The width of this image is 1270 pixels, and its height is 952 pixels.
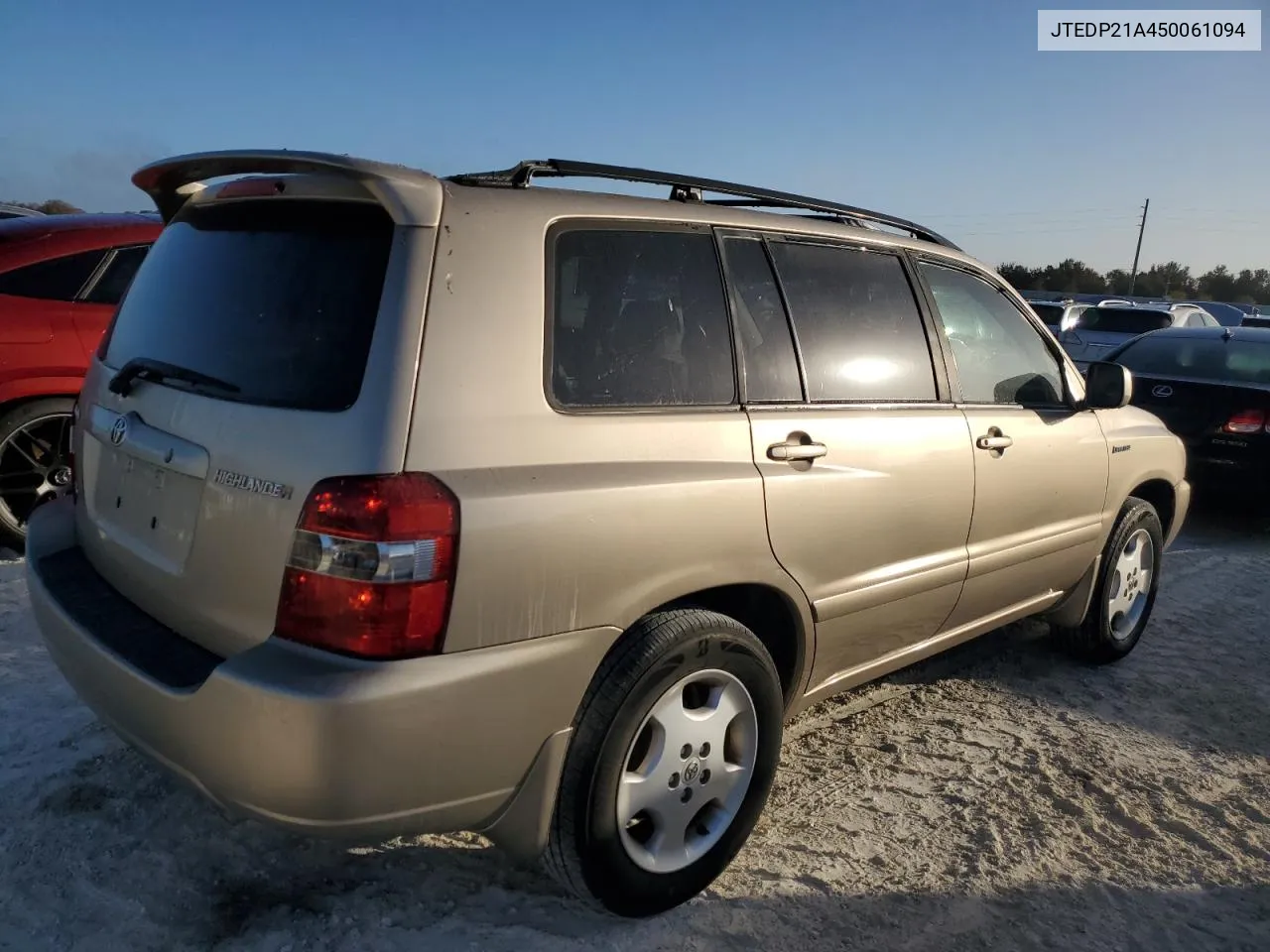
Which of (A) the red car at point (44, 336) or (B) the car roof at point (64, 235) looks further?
(B) the car roof at point (64, 235)

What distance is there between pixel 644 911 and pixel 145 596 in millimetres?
1446

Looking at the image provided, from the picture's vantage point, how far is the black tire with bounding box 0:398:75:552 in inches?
184

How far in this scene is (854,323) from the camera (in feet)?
10.1

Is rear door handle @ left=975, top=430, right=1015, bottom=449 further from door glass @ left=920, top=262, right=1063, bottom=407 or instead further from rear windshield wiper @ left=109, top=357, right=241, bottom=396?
rear windshield wiper @ left=109, top=357, right=241, bottom=396

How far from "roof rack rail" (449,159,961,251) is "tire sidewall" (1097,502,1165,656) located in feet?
5.04

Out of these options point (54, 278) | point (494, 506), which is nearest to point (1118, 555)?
point (494, 506)

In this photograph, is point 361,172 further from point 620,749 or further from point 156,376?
point 620,749

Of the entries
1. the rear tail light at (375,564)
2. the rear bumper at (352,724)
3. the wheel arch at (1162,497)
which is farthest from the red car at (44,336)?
the wheel arch at (1162,497)

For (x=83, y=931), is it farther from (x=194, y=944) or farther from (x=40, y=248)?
(x=40, y=248)

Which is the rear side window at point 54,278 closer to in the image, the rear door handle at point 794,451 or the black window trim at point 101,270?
the black window trim at point 101,270

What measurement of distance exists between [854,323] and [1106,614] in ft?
7.06

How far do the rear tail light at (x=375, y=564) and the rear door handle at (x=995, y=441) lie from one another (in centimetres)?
210

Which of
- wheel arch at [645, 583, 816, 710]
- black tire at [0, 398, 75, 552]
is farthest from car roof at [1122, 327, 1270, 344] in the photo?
black tire at [0, 398, 75, 552]

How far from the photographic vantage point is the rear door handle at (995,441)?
11.0 feet
